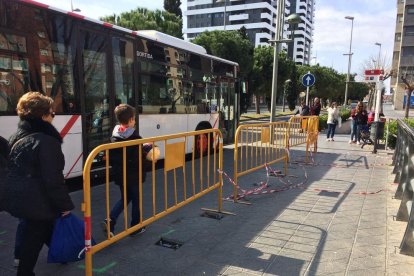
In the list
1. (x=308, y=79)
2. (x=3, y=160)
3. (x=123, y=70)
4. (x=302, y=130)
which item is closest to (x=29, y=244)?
(x=3, y=160)

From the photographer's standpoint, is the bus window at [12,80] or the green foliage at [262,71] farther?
the green foliage at [262,71]

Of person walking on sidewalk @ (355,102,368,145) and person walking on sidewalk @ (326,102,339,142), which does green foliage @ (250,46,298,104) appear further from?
person walking on sidewalk @ (355,102,368,145)

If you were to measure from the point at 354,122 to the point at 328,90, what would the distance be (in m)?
46.8

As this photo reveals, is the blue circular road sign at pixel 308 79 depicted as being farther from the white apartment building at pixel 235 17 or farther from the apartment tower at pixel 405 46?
the white apartment building at pixel 235 17

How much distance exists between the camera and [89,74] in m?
6.65

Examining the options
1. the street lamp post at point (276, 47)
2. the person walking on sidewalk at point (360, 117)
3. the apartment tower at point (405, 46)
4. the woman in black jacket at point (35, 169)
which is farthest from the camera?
the apartment tower at point (405, 46)

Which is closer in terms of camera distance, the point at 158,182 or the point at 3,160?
the point at 3,160

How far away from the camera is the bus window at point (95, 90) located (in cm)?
657

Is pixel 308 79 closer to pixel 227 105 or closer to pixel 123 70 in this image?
pixel 227 105

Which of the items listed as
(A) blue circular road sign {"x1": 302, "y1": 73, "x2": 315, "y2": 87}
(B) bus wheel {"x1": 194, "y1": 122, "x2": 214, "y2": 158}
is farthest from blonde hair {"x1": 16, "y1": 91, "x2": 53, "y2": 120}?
(A) blue circular road sign {"x1": 302, "y1": 73, "x2": 315, "y2": 87}

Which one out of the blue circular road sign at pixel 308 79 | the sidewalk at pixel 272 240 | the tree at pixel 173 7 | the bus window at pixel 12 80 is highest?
the tree at pixel 173 7

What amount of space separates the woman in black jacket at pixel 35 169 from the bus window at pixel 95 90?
3.58 metres

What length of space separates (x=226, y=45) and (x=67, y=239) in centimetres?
2543

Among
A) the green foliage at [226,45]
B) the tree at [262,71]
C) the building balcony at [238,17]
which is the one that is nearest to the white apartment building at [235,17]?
the building balcony at [238,17]
